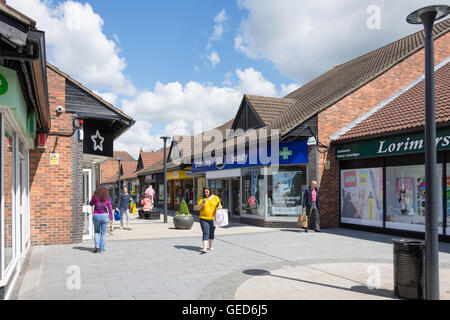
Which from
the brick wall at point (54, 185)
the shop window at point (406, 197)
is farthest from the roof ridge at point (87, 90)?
the shop window at point (406, 197)

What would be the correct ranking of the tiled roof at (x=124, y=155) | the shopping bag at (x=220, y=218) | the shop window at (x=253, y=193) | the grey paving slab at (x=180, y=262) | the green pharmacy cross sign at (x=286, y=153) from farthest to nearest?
the tiled roof at (x=124, y=155) < the shop window at (x=253, y=193) < the green pharmacy cross sign at (x=286, y=153) < the shopping bag at (x=220, y=218) < the grey paving slab at (x=180, y=262)

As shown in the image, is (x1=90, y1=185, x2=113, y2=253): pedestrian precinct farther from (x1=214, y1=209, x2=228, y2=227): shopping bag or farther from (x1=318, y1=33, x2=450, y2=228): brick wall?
(x1=318, y1=33, x2=450, y2=228): brick wall

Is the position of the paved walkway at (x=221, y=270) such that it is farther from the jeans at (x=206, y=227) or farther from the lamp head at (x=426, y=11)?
the lamp head at (x=426, y=11)

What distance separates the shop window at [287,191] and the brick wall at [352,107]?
83 centimetres

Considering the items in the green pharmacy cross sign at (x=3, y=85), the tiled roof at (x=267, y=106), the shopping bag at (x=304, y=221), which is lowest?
the shopping bag at (x=304, y=221)

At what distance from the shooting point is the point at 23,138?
7508 millimetres

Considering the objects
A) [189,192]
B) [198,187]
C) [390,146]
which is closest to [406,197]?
[390,146]

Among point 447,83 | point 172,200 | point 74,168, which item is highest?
point 447,83

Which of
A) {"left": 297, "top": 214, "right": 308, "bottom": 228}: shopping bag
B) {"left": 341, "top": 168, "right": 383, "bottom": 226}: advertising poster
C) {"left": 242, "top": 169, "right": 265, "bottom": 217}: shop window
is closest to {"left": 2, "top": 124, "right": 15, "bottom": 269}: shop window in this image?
{"left": 297, "top": 214, "right": 308, "bottom": 228}: shopping bag

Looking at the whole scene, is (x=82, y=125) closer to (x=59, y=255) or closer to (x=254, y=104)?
(x=59, y=255)

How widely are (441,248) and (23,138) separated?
10.0m

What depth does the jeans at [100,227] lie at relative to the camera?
8.77m

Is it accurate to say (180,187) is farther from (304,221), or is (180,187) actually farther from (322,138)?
(304,221)
